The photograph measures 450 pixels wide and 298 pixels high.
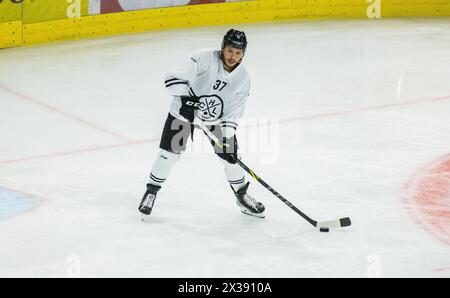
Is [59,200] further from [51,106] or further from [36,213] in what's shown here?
[51,106]

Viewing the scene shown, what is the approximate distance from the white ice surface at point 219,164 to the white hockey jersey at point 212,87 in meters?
0.57

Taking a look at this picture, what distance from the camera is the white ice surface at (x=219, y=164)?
15.8 feet

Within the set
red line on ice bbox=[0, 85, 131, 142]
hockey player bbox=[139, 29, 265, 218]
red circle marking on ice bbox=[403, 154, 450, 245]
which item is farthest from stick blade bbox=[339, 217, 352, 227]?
red line on ice bbox=[0, 85, 131, 142]

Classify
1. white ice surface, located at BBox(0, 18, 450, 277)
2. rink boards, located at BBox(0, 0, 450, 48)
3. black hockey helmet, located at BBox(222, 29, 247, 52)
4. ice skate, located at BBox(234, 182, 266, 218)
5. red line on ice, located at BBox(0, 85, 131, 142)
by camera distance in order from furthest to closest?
rink boards, located at BBox(0, 0, 450, 48)
red line on ice, located at BBox(0, 85, 131, 142)
ice skate, located at BBox(234, 182, 266, 218)
black hockey helmet, located at BBox(222, 29, 247, 52)
white ice surface, located at BBox(0, 18, 450, 277)

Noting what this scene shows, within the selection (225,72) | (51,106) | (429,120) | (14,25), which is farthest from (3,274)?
(14,25)

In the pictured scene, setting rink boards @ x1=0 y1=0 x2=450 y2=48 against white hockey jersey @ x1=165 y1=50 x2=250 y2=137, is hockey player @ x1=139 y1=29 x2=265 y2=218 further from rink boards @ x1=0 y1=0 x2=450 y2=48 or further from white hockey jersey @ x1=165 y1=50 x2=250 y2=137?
rink boards @ x1=0 y1=0 x2=450 y2=48

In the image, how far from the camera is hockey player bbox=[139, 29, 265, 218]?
16.4ft

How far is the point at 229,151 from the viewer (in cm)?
516

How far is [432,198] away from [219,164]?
138 cm

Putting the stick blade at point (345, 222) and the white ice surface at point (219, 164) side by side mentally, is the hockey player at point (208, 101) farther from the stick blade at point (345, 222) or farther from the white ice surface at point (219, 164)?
the stick blade at point (345, 222)

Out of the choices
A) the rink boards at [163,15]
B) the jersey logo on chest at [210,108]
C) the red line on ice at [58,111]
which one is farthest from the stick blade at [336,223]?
the rink boards at [163,15]

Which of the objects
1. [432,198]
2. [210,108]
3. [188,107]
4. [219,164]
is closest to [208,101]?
[210,108]

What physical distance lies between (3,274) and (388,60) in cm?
540

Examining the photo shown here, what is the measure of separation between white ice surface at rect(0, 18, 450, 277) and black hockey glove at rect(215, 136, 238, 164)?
1.17 ft
